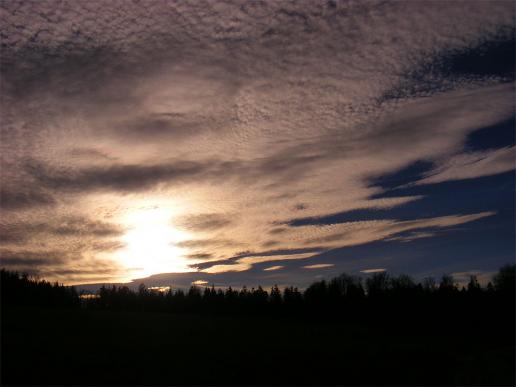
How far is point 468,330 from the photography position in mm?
79500

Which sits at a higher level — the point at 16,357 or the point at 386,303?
the point at 16,357

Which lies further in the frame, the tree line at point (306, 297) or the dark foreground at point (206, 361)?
the tree line at point (306, 297)

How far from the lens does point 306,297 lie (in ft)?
395

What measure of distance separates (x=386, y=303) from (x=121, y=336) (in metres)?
75.9

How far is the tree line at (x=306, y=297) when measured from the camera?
9719 centimetres

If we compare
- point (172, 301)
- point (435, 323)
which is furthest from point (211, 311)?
point (435, 323)

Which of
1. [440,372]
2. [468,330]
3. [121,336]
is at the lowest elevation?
[468,330]

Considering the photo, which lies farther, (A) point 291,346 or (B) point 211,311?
(B) point 211,311

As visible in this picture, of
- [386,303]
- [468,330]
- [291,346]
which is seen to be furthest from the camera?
[386,303]

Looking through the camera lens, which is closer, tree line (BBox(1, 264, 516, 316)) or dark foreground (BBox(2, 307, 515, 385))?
dark foreground (BBox(2, 307, 515, 385))

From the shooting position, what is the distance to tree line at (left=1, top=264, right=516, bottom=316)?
9719 cm

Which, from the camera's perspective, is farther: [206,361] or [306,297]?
[306,297]

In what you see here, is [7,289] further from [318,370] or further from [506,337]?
[506,337]

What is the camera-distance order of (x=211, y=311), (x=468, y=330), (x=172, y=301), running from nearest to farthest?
(x=468, y=330), (x=211, y=311), (x=172, y=301)
